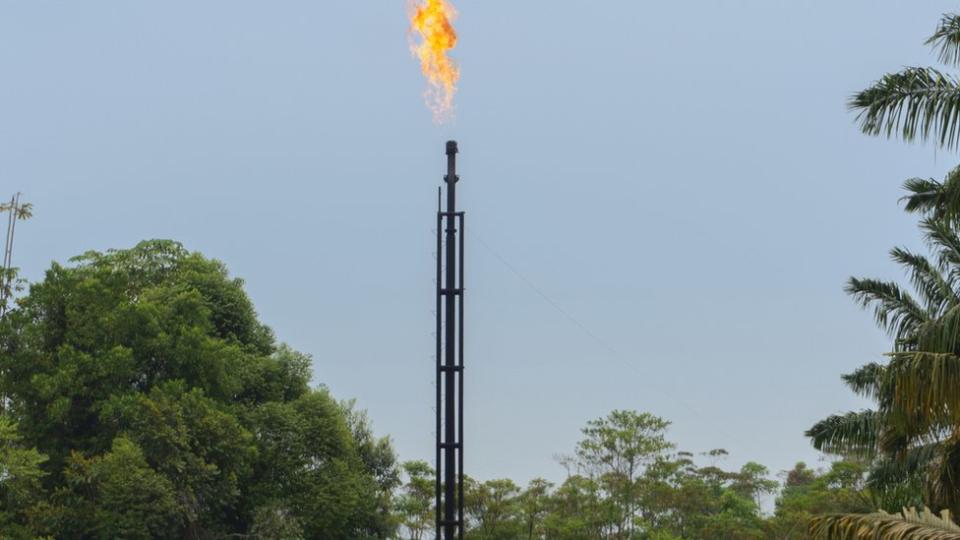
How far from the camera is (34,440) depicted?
38844 mm

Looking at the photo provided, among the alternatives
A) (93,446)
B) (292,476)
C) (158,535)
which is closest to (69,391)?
(93,446)

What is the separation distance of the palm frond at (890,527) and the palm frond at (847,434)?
11002mm

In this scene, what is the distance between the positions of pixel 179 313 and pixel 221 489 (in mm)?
5886

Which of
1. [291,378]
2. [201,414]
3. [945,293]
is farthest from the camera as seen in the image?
[291,378]

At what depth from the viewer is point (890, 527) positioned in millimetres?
10438

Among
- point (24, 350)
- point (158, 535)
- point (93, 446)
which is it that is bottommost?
point (158, 535)

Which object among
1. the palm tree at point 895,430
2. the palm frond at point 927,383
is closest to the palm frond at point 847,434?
the palm tree at point 895,430

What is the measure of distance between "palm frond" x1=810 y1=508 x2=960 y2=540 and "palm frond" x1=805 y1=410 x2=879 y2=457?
11002mm

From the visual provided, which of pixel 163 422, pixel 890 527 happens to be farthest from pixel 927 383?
pixel 163 422

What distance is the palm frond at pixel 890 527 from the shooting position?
10039 millimetres

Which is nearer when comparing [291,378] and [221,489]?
[221,489]

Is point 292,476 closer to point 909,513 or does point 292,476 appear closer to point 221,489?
point 221,489

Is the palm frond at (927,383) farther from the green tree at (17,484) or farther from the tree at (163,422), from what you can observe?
the tree at (163,422)

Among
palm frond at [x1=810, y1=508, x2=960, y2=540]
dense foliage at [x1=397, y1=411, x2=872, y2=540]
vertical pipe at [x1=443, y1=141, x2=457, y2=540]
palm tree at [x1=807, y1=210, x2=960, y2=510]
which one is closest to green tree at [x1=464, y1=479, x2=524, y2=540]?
dense foliage at [x1=397, y1=411, x2=872, y2=540]
